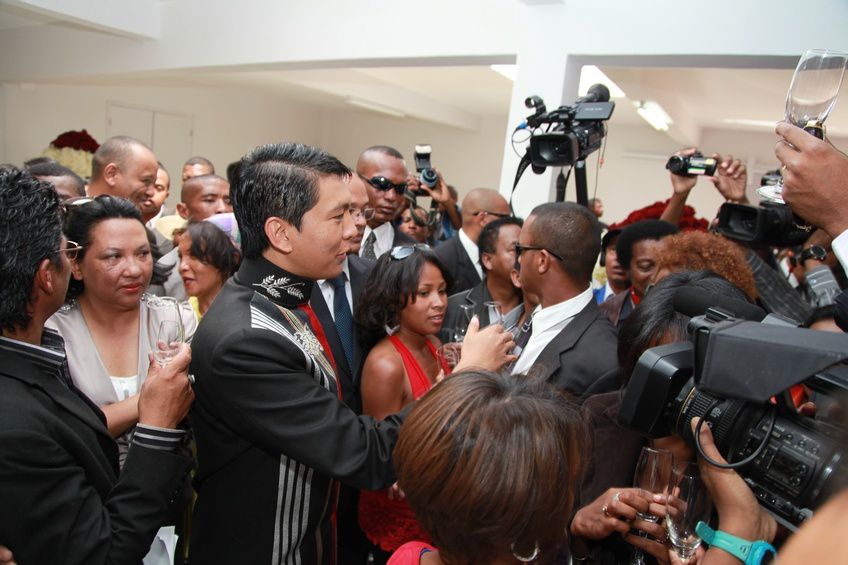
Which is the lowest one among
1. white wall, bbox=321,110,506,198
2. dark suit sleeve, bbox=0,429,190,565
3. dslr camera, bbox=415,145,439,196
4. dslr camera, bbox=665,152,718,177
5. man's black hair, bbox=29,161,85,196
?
dark suit sleeve, bbox=0,429,190,565

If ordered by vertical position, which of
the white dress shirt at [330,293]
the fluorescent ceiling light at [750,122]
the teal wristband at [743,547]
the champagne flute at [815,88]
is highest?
the fluorescent ceiling light at [750,122]

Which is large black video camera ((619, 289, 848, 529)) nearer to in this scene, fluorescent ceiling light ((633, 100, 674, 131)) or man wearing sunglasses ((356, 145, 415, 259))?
man wearing sunglasses ((356, 145, 415, 259))

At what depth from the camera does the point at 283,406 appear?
4.02 ft

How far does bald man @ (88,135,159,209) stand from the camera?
3285mm

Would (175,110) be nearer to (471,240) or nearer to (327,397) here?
(471,240)

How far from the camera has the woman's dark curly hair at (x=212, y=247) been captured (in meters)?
2.65

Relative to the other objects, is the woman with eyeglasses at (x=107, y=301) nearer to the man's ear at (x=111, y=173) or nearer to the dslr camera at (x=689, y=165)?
the man's ear at (x=111, y=173)

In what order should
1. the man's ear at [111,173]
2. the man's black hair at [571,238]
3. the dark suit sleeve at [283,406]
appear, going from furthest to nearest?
the man's ear at [111,173] → the man's black hair at [571,238] → the dark suit sleeve at [283,406]

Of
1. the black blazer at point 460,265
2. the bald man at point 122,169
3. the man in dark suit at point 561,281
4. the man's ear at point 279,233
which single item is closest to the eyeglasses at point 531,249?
the man in dark suit at point 561,281

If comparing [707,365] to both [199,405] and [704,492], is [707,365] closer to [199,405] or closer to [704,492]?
[704,492]

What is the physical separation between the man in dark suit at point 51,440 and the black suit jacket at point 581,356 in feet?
3.05

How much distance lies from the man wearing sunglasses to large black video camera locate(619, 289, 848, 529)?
7.46 feet

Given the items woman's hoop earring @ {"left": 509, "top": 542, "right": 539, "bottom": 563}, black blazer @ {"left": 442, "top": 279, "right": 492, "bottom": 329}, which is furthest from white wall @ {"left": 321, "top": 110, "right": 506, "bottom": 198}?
woman's hoop earring @ {"left": 509, "top": 542, "right": 539, "bottom": 563}

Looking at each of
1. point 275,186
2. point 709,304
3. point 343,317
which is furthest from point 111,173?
point 709,304
